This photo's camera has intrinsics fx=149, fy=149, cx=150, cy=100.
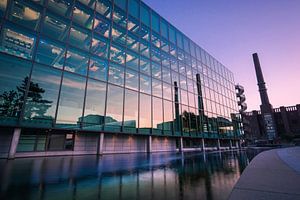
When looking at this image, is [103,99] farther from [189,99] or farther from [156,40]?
[189,99]

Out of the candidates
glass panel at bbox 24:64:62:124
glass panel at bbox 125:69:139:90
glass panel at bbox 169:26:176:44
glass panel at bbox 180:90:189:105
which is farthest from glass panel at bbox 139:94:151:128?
glass panel at bbox 169:26:176:44

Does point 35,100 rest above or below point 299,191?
above

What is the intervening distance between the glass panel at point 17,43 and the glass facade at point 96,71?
0.06m

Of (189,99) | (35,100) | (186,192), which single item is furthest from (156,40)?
(186,192)

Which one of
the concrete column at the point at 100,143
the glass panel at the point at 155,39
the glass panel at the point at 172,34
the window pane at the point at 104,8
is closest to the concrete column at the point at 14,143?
the concrete column at the point at 100,143

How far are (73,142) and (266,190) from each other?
14712 mm

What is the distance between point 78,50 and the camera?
1560 centimetres

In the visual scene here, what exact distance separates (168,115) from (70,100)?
1414 cm

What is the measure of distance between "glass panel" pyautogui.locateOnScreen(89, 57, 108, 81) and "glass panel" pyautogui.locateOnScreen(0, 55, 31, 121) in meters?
5.41

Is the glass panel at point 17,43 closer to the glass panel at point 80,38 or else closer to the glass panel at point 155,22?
the glass panel at point 80,38

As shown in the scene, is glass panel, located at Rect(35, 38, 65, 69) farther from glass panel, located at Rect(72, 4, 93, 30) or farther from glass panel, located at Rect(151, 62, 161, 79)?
Result: glass panel, located at Rect(151, 62, 161, 79)

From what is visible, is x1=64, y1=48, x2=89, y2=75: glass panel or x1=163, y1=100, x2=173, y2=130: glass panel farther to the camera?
x1=163, y1=100, x2=173, y2=130: glass panel

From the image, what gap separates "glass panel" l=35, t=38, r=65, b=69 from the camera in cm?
1298

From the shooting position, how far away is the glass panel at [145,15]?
78.7 feet
